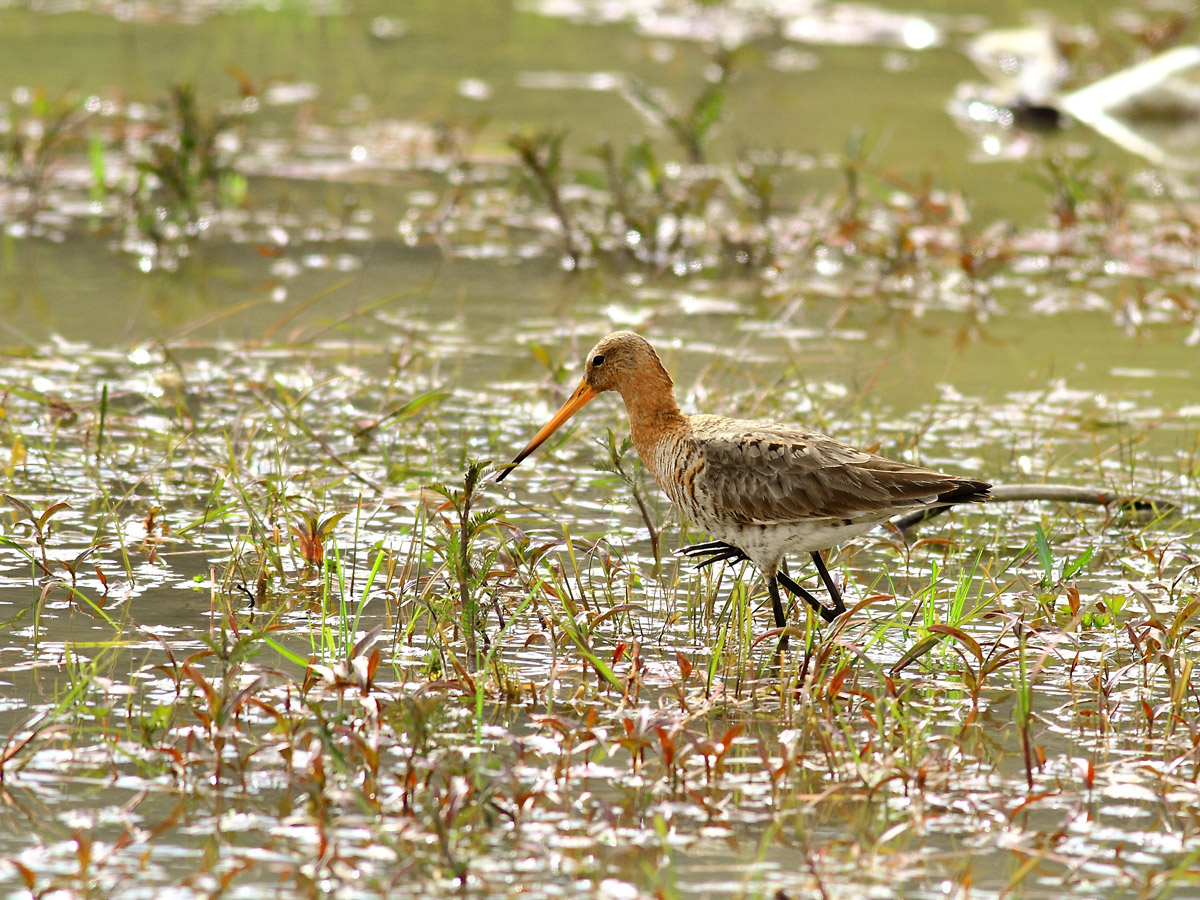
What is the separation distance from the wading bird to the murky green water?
176mm

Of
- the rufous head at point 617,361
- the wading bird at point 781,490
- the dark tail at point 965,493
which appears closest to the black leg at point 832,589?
the wading bird at point 781,490

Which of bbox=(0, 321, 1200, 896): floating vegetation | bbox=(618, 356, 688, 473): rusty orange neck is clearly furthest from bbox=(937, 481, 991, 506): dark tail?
bbox=(618, 356, 688, 473): rusty orange neck

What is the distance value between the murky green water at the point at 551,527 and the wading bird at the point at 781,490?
176mm

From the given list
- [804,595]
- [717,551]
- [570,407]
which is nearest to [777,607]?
[804,595]

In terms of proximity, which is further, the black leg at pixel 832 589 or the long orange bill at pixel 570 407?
the long orange bill at pixel 570 407

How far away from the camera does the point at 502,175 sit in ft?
40.3

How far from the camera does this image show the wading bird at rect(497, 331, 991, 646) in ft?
16.7

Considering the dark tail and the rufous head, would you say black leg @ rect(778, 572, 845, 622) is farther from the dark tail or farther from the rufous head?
the rufous head

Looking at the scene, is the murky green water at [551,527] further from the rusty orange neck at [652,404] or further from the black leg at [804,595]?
the rusty orange neck at [652,404]

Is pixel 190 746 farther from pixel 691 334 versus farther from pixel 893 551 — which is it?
pixel 691 334

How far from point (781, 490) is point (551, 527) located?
1305 mm

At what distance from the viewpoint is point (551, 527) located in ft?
20.4

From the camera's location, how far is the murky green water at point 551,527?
3.96 m

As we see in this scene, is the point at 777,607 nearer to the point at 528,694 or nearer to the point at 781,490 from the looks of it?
the point at 781,490
